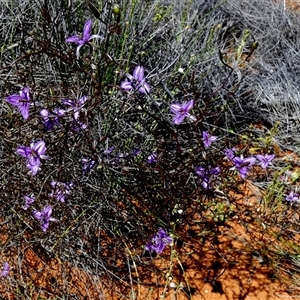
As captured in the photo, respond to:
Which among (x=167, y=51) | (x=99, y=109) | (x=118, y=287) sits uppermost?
(x=99, y=109)

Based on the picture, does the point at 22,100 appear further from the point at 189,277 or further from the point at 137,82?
the point at 189,277

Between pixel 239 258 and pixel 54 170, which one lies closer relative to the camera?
pixel 54 170

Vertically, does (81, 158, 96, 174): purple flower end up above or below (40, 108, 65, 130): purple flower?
below

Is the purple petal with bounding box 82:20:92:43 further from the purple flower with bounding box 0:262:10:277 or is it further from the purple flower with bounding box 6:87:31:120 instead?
the purple flower with bounding box 0:262:10:277

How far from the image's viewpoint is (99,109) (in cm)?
224

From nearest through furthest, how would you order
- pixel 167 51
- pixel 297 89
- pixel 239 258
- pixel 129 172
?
1. pixel 129 172
2. pixel 239 258
3. pixel 167 51
4. pixel 297 89

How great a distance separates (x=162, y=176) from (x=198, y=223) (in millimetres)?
479

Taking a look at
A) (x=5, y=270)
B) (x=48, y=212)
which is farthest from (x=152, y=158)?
(x=5, y=270)

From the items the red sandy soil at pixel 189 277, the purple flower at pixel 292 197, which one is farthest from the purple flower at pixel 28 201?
the purple flower at pixel 292 197

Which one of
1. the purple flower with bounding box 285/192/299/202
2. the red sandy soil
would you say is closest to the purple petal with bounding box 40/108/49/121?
the red sandy soil

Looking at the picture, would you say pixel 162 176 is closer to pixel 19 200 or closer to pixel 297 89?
pixel 19 200

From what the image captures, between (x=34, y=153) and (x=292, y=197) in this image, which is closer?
(x=34, y=153)

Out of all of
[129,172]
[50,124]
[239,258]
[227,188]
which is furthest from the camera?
[227,188]

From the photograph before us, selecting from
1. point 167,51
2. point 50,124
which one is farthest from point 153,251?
point 167,51
